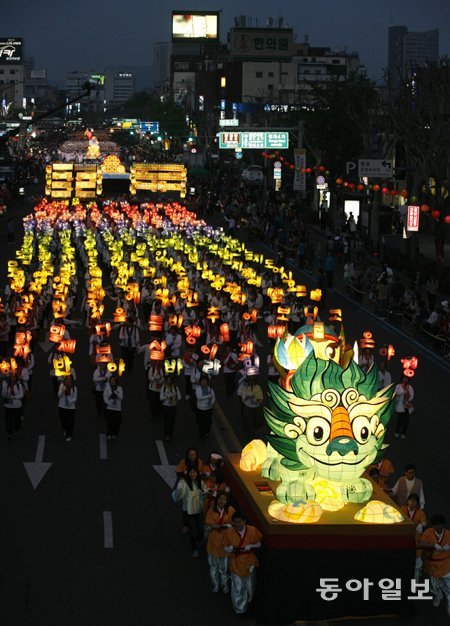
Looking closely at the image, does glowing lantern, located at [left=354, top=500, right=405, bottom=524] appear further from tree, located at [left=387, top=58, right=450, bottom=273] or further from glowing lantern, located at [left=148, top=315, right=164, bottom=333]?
tree, located at [left=387, top=58, right=450, bottom=273]

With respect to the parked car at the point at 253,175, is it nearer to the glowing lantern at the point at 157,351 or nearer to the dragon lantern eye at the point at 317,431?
the glowing lantern at the point at 157,351

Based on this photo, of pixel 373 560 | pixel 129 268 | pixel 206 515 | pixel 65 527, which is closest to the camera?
pixel 373 560

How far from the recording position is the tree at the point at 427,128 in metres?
52.5

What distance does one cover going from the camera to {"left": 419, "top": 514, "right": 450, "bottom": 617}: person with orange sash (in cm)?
1453

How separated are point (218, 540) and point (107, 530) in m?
2.99

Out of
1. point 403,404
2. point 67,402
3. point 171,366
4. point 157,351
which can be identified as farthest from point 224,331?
point 67,402

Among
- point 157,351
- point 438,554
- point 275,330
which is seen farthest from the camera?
point 275,330

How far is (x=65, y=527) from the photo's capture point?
57.7 ft

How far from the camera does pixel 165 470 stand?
818 inches

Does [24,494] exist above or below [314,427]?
below

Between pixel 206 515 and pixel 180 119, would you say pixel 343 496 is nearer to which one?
pixel 206 515

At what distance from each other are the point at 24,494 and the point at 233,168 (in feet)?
383

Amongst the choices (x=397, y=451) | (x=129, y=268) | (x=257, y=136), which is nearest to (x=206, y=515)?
(x=397, y=451)

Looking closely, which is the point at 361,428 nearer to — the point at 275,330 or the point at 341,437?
the point at 341,437
